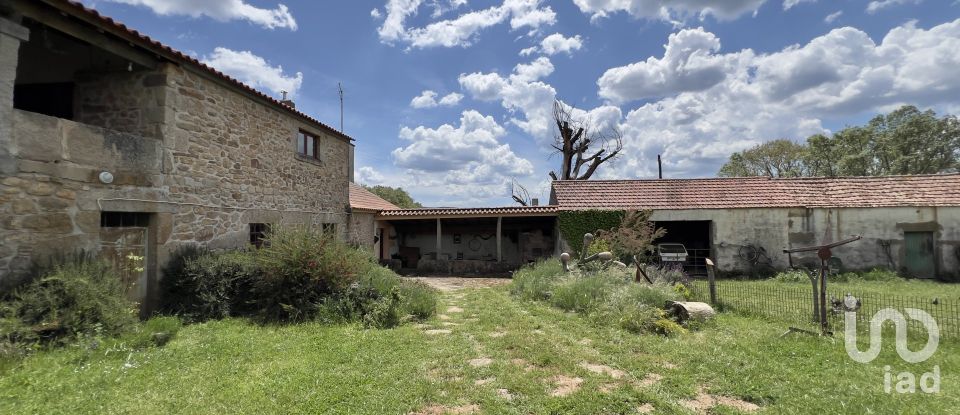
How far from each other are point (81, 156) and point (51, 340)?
8.91 feet

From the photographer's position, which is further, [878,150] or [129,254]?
[878,150]

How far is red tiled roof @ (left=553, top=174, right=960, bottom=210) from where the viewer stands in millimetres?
14742

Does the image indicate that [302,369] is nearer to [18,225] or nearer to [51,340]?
[51,340]

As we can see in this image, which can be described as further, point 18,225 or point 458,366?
point 18,225

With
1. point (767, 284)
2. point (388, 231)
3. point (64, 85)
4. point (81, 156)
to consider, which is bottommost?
point (767, 284)

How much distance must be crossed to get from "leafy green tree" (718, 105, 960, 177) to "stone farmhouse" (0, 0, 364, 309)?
28.7 metres

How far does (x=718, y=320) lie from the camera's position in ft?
23.7

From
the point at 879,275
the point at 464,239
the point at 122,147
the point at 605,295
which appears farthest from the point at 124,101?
the point at 879,275

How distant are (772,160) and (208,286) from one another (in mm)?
34690


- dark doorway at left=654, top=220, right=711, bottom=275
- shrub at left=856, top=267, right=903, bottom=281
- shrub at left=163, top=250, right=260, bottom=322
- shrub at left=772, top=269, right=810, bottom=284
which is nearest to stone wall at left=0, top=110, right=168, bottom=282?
shrub at left=163, top=250, right=260, bottom=322

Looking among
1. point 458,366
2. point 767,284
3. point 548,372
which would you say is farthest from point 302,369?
point 767,284

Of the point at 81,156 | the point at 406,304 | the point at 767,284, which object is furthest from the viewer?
the point at 767,284

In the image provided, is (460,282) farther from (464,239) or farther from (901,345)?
(901,345)

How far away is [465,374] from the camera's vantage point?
4723 mm
